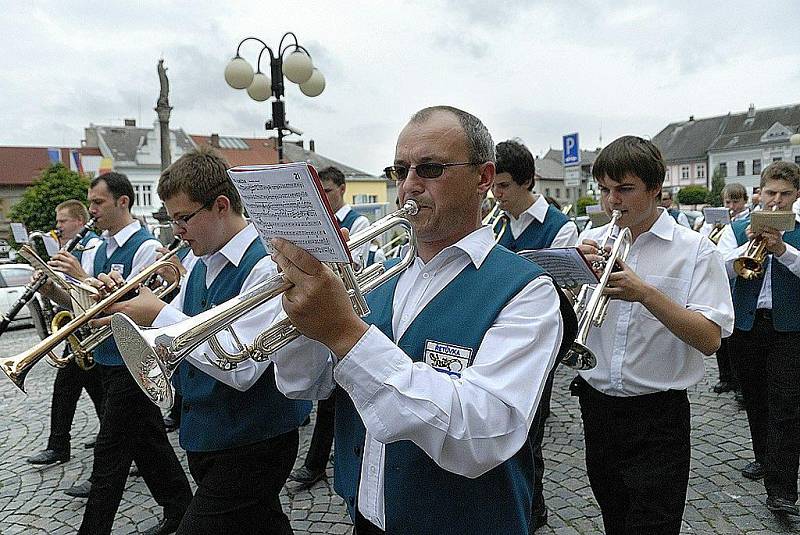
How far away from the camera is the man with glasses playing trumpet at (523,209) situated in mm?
4398

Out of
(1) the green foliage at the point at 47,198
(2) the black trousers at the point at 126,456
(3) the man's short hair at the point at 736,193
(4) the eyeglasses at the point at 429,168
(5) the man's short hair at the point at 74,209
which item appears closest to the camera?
(4) the eyeglasses at the point at 429,168

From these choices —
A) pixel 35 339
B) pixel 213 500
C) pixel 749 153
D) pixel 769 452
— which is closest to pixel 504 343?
pixel 213 500

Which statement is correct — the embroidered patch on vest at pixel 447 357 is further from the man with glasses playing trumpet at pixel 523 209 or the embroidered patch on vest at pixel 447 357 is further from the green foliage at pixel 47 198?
the green foliage at pixel 47 198

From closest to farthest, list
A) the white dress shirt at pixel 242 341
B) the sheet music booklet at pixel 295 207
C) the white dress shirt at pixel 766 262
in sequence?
the sheet music booklet at pixel 295 207 < the white dress shirt at pixel 242 341 < the white dress shirt at pixel 766 262

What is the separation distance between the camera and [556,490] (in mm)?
4363

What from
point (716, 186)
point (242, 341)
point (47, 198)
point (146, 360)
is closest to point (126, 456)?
point (242, 341)

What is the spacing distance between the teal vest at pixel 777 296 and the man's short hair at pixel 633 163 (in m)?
1.77

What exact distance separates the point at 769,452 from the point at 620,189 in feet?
7.38

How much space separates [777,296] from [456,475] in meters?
3.31

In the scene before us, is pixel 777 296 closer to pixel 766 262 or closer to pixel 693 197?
pixel 766 262

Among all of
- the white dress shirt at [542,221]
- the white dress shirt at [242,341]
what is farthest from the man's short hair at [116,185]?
the white dress shirt at [542,221]

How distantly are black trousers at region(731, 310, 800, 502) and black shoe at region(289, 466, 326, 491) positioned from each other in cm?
308

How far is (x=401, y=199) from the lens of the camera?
1930mm

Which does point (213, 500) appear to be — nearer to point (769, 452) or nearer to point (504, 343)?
point (504, 343)
